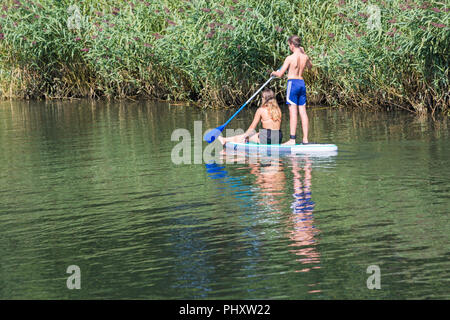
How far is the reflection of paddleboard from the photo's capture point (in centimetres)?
1131

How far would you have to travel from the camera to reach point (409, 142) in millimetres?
11930

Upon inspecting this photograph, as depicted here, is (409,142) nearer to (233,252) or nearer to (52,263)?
(233,252)

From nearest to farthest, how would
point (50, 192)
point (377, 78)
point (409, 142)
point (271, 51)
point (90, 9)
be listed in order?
point (50, 192) < point (409, 142) < point (377, 78) < point (271, 51) < point (90, 9)

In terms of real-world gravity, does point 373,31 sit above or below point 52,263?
above

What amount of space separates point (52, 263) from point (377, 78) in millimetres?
10114

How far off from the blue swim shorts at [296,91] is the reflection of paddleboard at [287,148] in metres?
0.78

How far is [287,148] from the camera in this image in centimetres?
1155

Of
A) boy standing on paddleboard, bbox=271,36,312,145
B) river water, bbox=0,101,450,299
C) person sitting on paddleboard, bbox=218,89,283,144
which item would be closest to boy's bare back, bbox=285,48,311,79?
boy standing on paddleboard, bbox=271,36,312,145

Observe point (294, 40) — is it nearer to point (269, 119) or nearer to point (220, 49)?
point (269, 119)

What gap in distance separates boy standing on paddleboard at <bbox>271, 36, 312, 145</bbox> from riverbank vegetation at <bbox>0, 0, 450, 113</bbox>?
2.65 m

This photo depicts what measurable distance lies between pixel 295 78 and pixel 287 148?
1083 millimetres

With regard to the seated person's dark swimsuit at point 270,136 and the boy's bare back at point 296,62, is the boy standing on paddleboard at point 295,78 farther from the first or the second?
the seated person's dark swimsuit at point 270,136

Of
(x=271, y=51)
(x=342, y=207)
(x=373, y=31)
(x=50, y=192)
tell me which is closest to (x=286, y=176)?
(x=342, y=207)

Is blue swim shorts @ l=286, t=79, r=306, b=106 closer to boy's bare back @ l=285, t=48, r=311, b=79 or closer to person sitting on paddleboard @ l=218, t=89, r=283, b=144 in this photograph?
boy's bare back @ l=285, t=48, r=311, b=79
